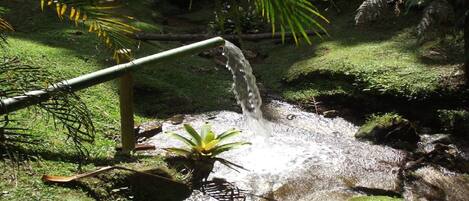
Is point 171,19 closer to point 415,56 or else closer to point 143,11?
point 143,11

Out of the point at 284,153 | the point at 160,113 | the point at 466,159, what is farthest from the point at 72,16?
the point at 466,159

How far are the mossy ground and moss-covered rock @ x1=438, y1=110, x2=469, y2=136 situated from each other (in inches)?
19.1

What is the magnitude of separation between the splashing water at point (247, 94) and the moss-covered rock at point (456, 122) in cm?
211

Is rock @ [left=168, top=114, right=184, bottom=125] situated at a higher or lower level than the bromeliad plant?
lower

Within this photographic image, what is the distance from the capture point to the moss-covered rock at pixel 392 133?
5750 millimetres

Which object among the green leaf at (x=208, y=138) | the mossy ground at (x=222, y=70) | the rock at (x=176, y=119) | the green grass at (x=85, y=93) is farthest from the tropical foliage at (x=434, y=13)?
the green leaf at (x=208, y=138)

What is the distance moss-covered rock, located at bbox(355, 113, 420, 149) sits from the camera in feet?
18.9

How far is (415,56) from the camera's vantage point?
7684 millimetres

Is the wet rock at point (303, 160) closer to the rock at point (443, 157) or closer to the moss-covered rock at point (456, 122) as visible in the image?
the rock at point (443, 157)

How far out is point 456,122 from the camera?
5945 mm

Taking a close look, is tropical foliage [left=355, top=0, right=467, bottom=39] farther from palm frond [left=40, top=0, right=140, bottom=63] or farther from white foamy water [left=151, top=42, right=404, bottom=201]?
palm frond [left=40, top=0, right=140, bottom=63]

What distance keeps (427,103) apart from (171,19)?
744 cm

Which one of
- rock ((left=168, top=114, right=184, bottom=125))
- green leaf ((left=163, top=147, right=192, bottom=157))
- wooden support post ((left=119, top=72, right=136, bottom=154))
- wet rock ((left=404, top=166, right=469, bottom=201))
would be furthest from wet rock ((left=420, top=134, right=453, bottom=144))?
wooden support post ((left=119, top=72, right=136, bottom=154))

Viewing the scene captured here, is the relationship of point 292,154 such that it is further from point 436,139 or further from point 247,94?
point 436,139
